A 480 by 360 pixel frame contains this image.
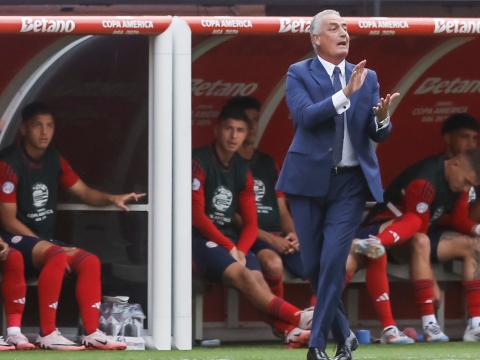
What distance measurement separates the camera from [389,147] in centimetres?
1084

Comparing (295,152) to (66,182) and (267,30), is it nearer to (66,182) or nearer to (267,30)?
(267,30)

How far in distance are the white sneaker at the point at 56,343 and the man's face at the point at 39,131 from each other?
1125 millimetres

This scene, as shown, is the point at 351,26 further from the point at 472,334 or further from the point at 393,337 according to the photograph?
the point at 472,334

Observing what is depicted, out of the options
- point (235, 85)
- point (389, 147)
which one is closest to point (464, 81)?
point (389, 147)

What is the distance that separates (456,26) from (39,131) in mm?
2522

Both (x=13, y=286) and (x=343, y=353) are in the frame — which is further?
(x=13, y=286)

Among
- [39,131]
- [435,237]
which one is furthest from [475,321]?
[39,131]

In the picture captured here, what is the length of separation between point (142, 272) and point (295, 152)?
218 cm

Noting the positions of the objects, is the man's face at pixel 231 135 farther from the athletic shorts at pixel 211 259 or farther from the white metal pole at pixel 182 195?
the white metal pole at pixel 182 195

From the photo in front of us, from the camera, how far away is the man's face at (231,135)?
981 cm

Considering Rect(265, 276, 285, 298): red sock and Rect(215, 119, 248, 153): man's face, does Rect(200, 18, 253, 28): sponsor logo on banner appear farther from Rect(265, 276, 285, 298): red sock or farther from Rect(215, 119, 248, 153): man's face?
Rect(265, 276, 285, 298): red sock

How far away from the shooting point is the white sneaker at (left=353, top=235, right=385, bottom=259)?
9.67m

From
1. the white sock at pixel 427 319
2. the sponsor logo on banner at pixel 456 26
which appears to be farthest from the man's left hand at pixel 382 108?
the white sock at pixel 427 319

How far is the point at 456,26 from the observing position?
30.7 ft
